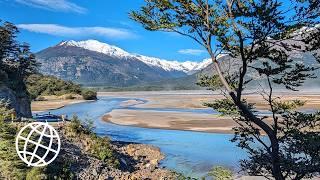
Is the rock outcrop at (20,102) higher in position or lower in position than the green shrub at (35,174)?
higher

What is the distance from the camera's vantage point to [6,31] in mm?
53125

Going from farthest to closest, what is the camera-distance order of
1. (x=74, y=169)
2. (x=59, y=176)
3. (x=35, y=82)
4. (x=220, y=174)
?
(x=35, y=82), (x=74, y=169), (x=59, y=176), (x=220, y=174)

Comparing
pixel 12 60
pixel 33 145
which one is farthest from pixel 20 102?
pixel 33 145

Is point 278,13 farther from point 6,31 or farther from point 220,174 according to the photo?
point 6,31

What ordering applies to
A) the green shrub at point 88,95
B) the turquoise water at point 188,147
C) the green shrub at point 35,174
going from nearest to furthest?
the green shrub at point 35,174 → the turquoise water at point 188,147 → the green shrub at point 88,95

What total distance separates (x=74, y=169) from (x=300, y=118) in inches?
470

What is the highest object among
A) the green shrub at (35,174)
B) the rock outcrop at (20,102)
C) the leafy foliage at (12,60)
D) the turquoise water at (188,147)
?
the leafy foliage at (12,60)

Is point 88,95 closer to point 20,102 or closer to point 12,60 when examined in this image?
point 12,60

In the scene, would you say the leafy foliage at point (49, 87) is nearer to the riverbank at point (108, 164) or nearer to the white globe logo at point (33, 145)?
the riverbank at point (108, 164)

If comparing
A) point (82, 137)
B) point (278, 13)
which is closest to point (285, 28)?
point (278, 13)

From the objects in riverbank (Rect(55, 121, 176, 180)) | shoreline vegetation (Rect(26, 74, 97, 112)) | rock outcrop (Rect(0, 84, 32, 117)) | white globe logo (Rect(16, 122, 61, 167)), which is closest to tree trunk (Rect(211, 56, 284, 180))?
white globe logo (Rect(16, 122, 61, 167))

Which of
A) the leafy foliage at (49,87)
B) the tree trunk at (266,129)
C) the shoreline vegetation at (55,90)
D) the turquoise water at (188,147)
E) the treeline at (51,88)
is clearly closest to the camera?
the tree trunk at (266,129)

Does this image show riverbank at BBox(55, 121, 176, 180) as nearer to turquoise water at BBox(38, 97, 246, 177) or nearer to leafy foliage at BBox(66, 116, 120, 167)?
leafy foliage at BBox(66, 116, 120, 167)

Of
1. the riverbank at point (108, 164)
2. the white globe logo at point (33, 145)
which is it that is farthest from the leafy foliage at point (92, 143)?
the white globe logo at point (33, 145)
